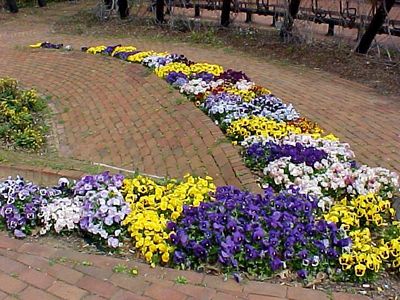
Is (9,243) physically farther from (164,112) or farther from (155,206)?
(164,112)

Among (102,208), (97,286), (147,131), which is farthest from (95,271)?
(147,131)

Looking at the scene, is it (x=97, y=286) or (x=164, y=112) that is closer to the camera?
(x=97, y=286)

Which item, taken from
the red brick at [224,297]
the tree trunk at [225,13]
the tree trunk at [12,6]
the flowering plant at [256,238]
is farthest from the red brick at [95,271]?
the tree trunk at [12,6]

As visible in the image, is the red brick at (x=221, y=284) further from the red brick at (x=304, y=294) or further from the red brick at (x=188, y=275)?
the red brick at (x=304, y=294)

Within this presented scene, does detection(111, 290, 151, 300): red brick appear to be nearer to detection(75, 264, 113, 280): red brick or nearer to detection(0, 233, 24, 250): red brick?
detection(75, 264, 113, 280): red brick

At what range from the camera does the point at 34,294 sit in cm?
264

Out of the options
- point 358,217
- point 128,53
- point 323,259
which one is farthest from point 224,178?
point 128,53

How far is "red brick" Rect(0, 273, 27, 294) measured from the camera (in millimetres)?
2666

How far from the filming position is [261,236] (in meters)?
2.97

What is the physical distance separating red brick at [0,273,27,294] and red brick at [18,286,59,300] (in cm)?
4

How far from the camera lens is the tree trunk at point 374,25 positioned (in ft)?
30.4

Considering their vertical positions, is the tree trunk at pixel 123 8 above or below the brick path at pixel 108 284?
above

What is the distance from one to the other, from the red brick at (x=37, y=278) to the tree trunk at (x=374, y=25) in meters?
8.20

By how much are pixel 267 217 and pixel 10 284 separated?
4.96 ft
